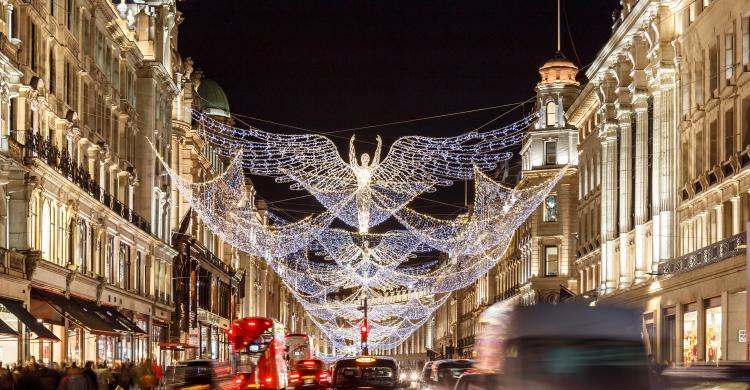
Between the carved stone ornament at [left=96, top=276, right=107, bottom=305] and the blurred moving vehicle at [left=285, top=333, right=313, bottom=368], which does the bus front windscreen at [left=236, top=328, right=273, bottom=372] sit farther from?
the blurred moving vehicle at [left=285, top=333, right=313, bottom=368]

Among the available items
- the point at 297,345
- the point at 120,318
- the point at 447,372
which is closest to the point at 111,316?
the point at 120,318

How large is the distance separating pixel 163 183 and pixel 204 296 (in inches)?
795

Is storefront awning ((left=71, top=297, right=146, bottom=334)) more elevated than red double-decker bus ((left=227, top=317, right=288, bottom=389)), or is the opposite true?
storefront awning ((left=71, top=297, right=146, bottom=334))

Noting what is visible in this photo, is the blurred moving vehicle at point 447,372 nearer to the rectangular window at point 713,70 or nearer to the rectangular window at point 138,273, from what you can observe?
the rectangular window at point 713,70

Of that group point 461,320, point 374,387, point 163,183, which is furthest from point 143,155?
point 461,320

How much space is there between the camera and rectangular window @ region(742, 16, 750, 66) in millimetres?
45688

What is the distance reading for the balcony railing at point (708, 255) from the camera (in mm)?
44594

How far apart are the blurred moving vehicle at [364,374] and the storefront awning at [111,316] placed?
961 inches

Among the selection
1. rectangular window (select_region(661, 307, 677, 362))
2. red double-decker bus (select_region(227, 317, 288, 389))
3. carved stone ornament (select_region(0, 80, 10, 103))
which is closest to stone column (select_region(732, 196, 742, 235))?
rectangular window (select_region(661, 307, 677, 362))

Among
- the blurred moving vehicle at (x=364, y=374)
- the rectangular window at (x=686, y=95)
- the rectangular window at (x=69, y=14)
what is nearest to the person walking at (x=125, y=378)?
the blurred moving vehicle at (x=364, y=374)

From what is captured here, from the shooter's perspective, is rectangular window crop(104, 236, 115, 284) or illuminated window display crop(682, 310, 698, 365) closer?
illuminated window display crop(682, 310, 698, 365)

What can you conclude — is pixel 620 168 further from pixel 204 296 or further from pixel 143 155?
pixel 204 296

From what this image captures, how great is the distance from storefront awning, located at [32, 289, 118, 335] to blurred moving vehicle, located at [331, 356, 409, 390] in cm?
1934

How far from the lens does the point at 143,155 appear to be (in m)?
70.6
